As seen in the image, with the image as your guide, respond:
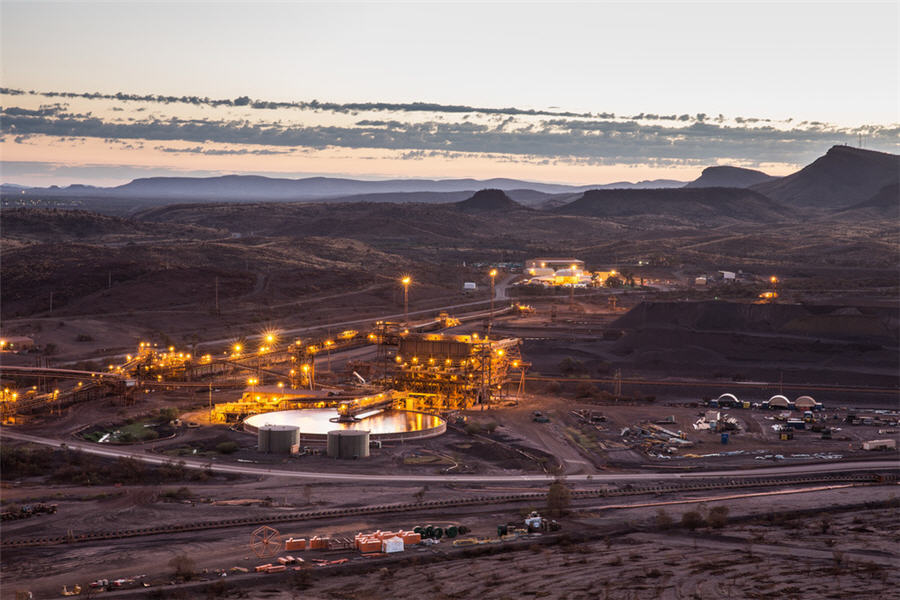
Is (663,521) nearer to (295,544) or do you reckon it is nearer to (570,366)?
(295,544)

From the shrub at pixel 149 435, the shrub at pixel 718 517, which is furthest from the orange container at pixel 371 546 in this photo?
the shrub at pixel 149 435

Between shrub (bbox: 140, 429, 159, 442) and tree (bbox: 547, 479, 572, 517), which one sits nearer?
tree (bbox: 547, 479, 572, 517)

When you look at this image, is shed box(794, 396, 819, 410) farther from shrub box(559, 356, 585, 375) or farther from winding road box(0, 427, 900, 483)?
shrub box(559, 356, 585, 375)

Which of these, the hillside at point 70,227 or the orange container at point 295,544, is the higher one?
the orange container at point 295,544

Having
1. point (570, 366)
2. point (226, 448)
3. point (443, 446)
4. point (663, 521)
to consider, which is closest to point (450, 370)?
point (443, 446)

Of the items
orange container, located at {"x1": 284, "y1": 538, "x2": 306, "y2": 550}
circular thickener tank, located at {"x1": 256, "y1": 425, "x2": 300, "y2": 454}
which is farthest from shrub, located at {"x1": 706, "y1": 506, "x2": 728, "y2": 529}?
circular thickener tank, located at {"x1": 256, "y1": 425, "x2": 300, "y2": 454}

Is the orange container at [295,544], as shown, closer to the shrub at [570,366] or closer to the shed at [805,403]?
the shed at [805,403]
